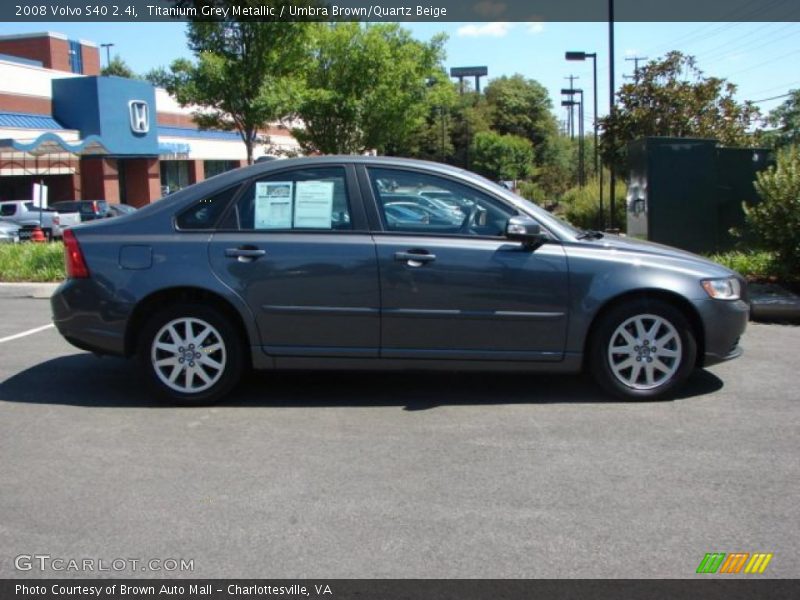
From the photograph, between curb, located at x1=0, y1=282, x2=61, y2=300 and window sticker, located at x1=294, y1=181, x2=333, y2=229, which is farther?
curb, located at x1=0, y1=282, x2=61, y2=300

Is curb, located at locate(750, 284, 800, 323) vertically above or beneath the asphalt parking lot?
above

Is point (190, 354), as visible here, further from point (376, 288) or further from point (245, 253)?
point (376, 288)

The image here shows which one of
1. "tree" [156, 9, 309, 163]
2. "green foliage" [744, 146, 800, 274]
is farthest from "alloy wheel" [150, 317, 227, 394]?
"tree" [156, 9, 309, 163]

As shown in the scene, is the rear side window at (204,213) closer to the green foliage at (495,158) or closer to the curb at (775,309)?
the curb at (775,309)

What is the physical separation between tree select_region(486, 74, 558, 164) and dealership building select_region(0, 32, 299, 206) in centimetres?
4490

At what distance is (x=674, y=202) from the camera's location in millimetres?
12164

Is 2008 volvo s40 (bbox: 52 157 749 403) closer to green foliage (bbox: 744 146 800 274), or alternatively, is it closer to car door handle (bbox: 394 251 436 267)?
car door handle (bbox: 394 251 436 267)

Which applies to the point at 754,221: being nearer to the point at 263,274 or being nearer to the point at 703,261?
the point at 703,261

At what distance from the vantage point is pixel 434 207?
594cm

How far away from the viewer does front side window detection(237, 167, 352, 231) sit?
5.91 m

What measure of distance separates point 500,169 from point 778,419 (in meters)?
60.0

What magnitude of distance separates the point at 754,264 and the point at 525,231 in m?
6.58
